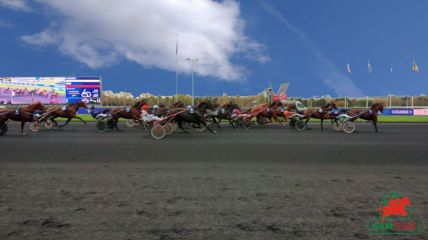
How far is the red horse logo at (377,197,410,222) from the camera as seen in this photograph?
15.0 feet

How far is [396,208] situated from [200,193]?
269cm

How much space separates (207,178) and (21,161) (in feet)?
Result: 15.4

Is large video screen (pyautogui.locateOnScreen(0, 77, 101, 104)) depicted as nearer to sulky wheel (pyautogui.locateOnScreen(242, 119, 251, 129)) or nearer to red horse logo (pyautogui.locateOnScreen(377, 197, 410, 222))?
sulky wheel (pyautogui.locateOnScreen(242, 119, 251, 129))

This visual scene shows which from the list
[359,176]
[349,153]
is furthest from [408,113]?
[359,176]

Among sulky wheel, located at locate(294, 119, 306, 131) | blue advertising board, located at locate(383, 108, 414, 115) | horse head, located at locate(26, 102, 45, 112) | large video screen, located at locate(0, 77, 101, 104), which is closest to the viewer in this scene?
horse head, located at locate(26, 102, 45, 112)

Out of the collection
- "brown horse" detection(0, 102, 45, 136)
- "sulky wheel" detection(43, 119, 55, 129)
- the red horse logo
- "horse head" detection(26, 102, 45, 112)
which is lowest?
the red horse logo

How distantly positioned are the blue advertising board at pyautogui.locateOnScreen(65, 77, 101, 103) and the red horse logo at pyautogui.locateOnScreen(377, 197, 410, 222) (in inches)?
1690

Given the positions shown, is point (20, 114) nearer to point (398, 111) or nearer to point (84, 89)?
point (84, 89)

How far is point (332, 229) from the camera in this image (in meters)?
3.95

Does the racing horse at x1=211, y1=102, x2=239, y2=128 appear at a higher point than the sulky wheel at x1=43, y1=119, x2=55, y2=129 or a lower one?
higher

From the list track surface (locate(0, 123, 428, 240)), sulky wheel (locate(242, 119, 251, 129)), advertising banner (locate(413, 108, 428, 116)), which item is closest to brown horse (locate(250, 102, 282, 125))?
sulky wheel (locate(242, 119, 251, 129))

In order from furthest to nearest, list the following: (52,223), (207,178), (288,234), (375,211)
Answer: (207,178) → (375,211) → (52,223) → (288,234)

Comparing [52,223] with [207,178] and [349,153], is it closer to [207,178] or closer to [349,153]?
[207,178]

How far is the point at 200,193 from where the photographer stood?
17.9 ft
